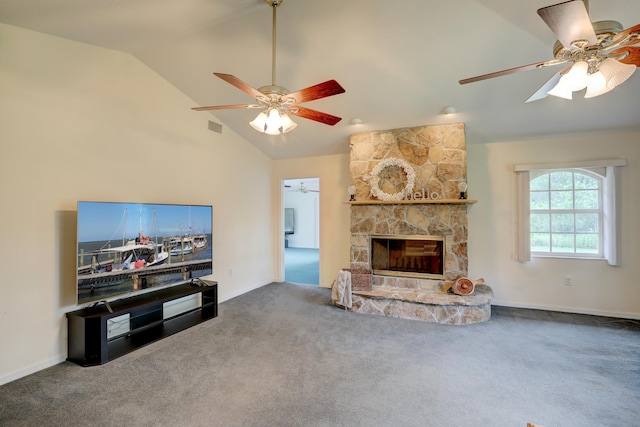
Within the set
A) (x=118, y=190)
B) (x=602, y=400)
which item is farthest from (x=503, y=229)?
(x=118, y=190)

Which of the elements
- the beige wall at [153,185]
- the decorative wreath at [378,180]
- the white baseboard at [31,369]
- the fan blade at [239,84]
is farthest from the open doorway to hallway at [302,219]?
the fan blade at [239,84]

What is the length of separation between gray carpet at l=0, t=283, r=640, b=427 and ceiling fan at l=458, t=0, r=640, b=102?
229cm

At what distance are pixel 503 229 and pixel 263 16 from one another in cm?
424

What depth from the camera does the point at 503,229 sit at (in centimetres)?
433

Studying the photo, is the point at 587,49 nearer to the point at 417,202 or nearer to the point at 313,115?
the point at 313,115

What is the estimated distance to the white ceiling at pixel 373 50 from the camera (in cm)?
243

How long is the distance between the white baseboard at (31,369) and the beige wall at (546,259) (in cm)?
516

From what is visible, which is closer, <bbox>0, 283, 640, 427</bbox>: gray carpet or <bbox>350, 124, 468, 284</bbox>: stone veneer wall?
<bbox>0, 283, 640, 427</bbox>: gray carpet

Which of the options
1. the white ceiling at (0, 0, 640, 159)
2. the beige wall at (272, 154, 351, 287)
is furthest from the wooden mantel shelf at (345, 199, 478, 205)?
the white ceiling at (0, 0, 640, 159)

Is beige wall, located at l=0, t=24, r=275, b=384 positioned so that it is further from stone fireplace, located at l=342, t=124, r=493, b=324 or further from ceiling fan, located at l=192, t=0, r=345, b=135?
stone fireplace, located at l=342, t=124, r=493, b=324

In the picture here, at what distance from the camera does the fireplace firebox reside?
4.27m

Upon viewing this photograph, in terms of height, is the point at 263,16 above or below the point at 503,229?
above

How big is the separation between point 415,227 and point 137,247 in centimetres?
362

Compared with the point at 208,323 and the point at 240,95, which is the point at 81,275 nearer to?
the point at 208,323
